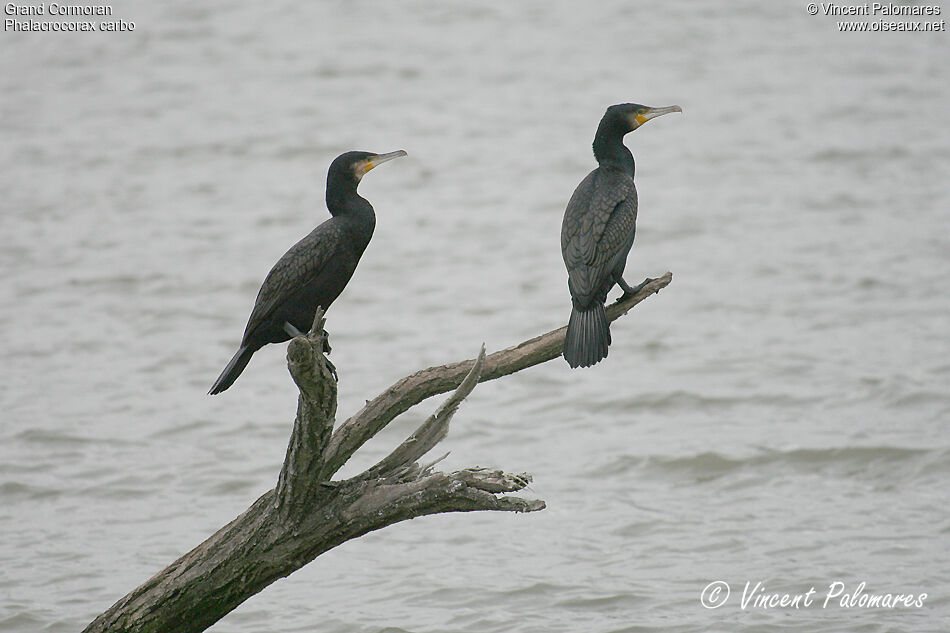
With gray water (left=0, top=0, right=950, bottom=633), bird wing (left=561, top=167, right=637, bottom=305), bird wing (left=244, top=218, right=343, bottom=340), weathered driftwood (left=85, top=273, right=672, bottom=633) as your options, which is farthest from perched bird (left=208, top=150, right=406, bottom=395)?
gray water (left=0, top=0, right=950, bottom=633)

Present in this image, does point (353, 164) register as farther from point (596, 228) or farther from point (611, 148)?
point (611, 148)

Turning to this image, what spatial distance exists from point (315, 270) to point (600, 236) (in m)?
1.23

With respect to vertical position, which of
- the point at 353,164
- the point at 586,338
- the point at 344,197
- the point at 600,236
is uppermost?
the point at 353,164

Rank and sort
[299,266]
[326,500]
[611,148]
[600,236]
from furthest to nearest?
[611,148], [600,236], [299,266], [326,500]

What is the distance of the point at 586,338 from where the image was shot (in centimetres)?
530

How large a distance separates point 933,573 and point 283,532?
4524 millimetres

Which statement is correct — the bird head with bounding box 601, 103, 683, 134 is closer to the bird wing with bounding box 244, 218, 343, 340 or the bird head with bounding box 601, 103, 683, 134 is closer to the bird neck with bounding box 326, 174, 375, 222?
the bird neck with bounding box 326, 174, 375, 222

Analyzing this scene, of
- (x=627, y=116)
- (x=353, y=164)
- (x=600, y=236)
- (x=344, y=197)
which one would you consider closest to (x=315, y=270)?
(x=344, y=197)

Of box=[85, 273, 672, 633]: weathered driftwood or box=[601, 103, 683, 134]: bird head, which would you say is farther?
box=[601, 103, 683, 134]: bird head

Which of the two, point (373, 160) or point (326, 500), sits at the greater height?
point (373, 160)

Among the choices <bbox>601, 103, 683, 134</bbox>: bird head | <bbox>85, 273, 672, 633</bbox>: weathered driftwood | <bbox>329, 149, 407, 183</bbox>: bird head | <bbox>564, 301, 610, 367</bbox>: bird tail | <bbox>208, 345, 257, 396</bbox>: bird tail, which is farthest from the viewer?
<bbox>601, 103, 683, 134</bbox>: bird head

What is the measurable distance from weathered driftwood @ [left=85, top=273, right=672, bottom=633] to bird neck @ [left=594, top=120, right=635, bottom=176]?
91cm

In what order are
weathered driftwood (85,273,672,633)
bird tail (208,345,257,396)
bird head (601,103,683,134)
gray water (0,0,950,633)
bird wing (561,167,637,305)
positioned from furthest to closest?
gray water (0,0,950,633)
bird head (601,103,683,134)
bird wing (561,167,637,305)
bird tail (208,345,257,396)
weathered driftwood (85,273,672,633)

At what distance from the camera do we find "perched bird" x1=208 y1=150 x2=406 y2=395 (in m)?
5.29
